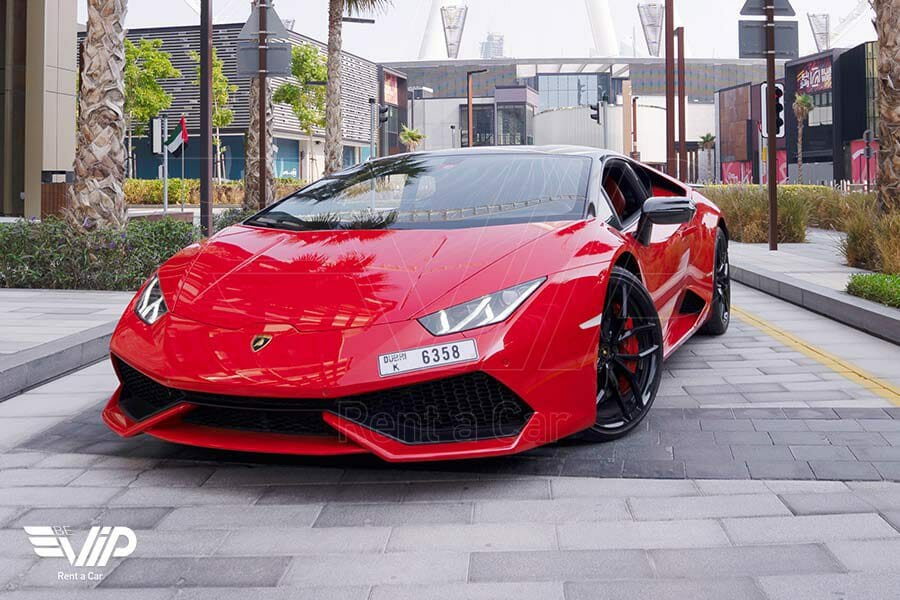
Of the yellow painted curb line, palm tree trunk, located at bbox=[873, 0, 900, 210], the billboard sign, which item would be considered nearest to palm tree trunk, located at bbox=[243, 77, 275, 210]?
palm tree trunk, located at bbox=[873, 0, 900, 210]

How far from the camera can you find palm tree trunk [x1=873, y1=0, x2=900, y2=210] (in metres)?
12.1

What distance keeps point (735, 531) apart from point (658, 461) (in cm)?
82

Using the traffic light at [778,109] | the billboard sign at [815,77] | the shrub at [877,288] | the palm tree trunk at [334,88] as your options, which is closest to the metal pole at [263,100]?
the palm tree trunk at [334,88]

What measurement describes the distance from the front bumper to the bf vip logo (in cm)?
47

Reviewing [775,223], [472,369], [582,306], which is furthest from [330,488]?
[775,223]

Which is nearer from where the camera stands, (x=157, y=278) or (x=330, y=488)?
(x=330, y=488)

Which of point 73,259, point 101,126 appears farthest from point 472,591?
point 101,126

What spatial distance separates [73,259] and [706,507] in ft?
25.2

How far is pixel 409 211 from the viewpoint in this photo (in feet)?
14.9

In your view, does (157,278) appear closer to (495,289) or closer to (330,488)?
(330,488)

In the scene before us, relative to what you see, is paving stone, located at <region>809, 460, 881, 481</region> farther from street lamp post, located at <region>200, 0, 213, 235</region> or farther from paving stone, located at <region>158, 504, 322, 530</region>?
street lamp post, located at <region>200, 0, 213, 235</region>

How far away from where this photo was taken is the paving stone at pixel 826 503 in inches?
133

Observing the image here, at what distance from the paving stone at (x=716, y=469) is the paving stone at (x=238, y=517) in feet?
4.56

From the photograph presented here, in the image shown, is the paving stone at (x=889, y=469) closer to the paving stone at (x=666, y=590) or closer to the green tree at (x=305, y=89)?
the paving stone at (x=666, y=590)
